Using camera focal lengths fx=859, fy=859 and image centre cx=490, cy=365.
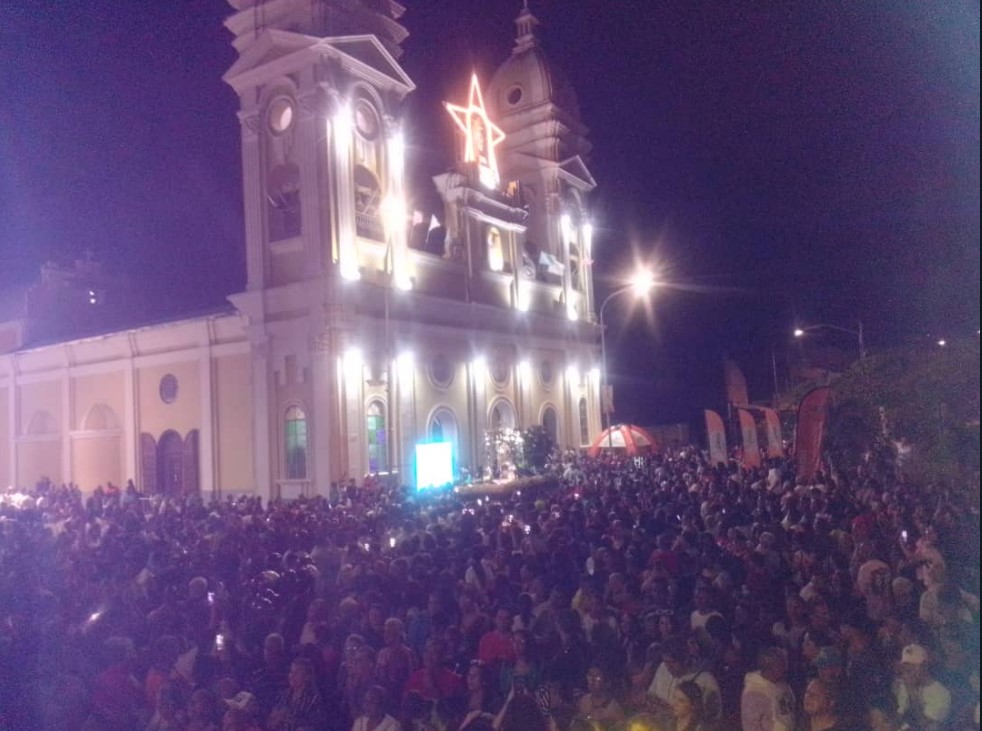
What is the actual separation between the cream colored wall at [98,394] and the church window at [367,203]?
1172 centimetres

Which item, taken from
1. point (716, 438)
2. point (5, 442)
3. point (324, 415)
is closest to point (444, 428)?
point (324, 415)

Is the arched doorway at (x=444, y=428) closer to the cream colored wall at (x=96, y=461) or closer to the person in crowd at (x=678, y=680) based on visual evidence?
the cream colored wall at (x=96, y=461)

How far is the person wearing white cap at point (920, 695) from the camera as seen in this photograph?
585 centimetres

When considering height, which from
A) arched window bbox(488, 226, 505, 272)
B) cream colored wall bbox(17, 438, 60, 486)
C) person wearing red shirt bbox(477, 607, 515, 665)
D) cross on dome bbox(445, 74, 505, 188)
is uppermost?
cross on dome bbox(445, 74, 505, 188)

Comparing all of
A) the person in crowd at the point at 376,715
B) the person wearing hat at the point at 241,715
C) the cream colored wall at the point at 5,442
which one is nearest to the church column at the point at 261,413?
the cream colored wall at the point at 5,442

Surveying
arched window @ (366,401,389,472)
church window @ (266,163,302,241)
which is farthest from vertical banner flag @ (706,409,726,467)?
church window @ (266,163,302,241)

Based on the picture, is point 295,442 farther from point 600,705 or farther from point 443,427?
point 600,705

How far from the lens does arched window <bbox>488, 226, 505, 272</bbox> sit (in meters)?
37.9

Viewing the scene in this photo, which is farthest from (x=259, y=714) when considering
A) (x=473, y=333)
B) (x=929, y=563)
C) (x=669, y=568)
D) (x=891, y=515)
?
(x=473, y=333)

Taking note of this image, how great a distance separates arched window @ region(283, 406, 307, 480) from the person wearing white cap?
24.1m

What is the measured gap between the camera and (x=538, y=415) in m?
39.7

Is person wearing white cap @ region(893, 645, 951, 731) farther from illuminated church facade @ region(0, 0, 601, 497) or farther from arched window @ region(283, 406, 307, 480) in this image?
arched window @ region(283, 406, 307, 480)

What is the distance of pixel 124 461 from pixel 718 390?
36592mm

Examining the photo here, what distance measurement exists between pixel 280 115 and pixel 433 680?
26.4 m
